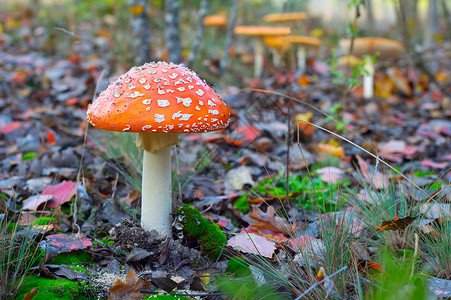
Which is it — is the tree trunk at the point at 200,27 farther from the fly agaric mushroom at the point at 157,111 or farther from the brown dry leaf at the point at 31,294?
the brown dry leaf at the point at 31,294

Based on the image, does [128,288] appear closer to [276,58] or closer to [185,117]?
[185,117]

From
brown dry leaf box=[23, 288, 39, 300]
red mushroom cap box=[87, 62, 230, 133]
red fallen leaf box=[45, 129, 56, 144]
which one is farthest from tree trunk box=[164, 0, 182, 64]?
brown dry leaf box=[23, 288, 39, 300]

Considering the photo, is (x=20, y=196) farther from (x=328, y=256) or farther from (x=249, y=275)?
(x=328, y=256)

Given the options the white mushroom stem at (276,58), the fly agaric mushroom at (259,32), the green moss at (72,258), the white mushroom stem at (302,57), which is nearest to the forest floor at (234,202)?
the green moss at (72,258)

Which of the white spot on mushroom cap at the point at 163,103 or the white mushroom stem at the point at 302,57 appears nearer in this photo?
the white spot on mushroom cap at the point at 163,103

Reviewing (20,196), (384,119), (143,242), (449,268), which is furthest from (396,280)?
(384,119)

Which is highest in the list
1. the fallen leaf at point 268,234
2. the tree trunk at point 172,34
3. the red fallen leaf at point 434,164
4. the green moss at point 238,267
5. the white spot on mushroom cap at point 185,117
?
the tree trunk at point 172,34

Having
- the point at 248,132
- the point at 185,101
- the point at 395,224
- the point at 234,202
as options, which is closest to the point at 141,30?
the point at 248,132
